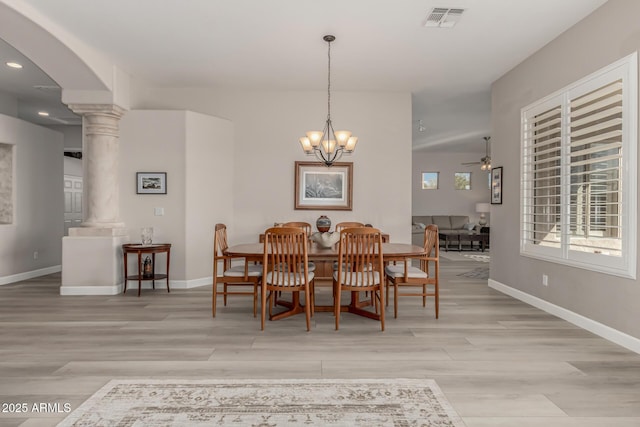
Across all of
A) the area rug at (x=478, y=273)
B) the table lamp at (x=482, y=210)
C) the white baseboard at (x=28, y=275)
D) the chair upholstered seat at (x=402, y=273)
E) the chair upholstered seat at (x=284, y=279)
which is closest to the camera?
the chair upholstered seat at (x=284, y=279)

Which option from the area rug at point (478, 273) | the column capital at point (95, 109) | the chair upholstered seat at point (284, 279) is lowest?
the area rug at point (478, 273)

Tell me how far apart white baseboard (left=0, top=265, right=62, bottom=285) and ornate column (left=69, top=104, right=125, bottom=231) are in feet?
6.06

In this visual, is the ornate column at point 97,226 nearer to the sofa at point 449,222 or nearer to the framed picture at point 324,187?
the framed picture at point 324,187

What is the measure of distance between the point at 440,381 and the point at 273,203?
13.1 feet

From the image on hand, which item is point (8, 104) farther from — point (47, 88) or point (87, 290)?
point (87, 290)

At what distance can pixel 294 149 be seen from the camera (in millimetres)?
5984

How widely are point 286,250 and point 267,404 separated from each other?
1.53 m

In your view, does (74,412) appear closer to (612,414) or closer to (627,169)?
(612,414)

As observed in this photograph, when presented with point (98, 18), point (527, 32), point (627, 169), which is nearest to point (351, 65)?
point (527, 32)

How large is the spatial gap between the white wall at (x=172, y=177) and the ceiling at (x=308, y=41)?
0.66 metres

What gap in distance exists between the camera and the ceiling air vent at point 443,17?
3521 millimetres

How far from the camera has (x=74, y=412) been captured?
2076 mm

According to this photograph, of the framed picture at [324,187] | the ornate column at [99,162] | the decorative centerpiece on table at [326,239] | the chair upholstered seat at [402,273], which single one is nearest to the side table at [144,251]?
the ornate column at [99,162]

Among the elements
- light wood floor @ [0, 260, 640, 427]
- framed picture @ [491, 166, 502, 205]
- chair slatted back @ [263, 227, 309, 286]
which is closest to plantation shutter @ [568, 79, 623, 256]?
light wood floor @ [0, 260, 640, 427]
